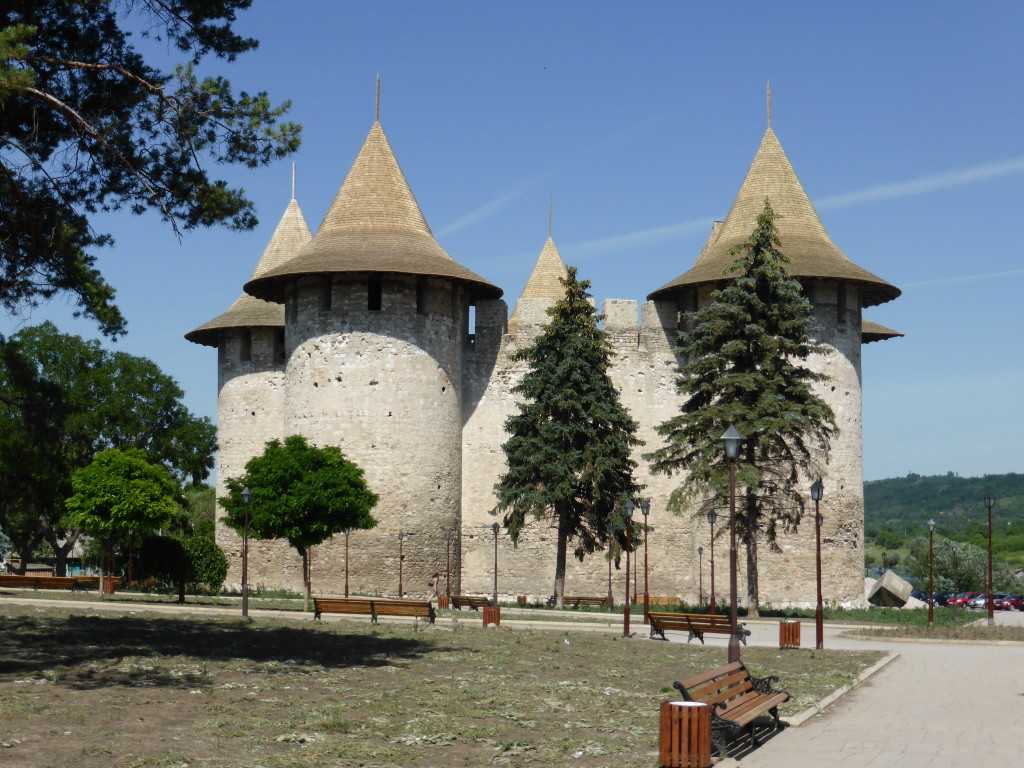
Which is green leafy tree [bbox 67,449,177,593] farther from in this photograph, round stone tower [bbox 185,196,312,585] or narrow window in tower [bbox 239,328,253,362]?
narrow window in tower [bbox 239,328,253,362]

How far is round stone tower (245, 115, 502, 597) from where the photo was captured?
34.3 metres

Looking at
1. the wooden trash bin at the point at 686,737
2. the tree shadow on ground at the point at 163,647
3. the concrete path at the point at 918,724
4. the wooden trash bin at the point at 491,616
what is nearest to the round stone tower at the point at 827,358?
the wooden trash bin at the point at 491,616

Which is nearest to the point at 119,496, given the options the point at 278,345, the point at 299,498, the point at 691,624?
the point at 299,498

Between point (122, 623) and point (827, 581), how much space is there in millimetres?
21436

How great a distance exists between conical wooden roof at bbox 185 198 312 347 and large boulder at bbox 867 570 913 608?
22525mm

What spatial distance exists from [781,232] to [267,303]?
1615 cm

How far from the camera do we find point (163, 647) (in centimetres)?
1664

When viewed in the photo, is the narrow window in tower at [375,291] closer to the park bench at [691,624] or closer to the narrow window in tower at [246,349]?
the narrow window in tower at [246,349]

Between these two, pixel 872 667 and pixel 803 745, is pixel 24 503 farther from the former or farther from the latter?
pixel 803 745

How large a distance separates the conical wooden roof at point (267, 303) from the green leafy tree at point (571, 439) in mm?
10014

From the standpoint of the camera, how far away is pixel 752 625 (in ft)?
91.5

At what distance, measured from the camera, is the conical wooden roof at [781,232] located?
35.4 metres

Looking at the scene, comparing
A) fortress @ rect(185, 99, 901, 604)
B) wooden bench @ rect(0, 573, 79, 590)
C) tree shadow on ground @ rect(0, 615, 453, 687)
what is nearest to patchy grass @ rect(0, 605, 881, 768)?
tree shadow on ground @ rect(0, 615, 453, 687)

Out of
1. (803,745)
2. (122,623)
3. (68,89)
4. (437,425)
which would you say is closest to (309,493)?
(437,425)
